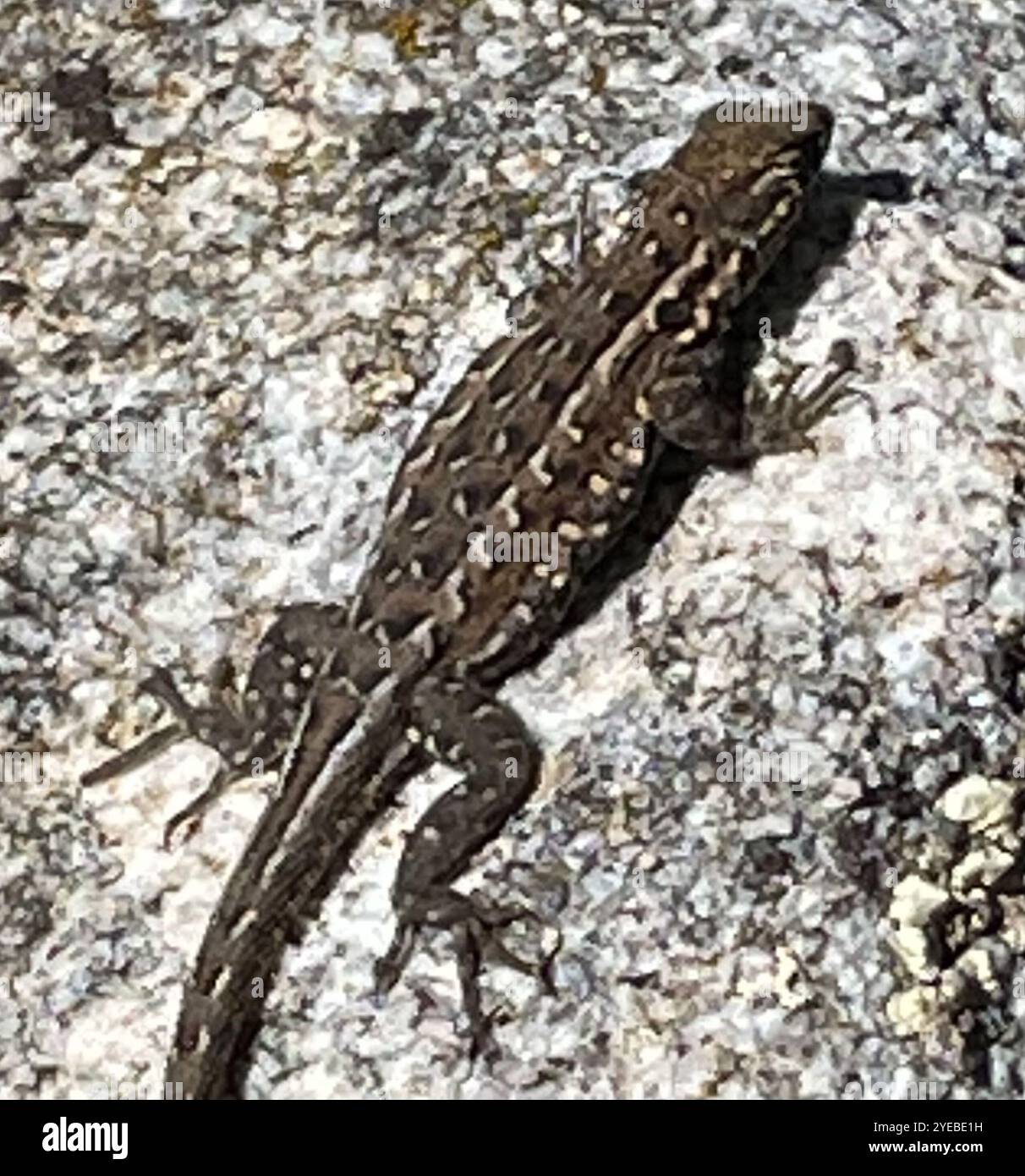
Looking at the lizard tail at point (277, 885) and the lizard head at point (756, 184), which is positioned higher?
the lizard head at point (756, 184)

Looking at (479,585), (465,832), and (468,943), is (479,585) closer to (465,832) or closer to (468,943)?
(465,832)

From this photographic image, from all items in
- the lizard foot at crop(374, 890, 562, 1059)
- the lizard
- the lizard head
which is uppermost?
the lizard head

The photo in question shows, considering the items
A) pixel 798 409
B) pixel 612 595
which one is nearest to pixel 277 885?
pixel 612 595

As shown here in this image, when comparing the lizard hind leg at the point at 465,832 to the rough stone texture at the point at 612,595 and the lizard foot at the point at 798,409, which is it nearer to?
the rough stone texture at the point at 612,595

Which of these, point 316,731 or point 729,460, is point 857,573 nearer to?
point 729,460

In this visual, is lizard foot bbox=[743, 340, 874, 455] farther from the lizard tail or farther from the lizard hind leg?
the lizard tail

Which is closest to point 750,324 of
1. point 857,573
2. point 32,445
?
point 857,573

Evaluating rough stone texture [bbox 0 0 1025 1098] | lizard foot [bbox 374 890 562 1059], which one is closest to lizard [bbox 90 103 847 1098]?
lizard foot [bbox 374 890 562 1059]

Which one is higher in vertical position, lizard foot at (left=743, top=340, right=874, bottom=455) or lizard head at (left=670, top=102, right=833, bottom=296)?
lizard head at (left=670, top=102, right=833, bottom=296)

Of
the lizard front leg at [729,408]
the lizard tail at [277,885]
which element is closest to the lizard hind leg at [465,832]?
the lizard tail at [277,885]
